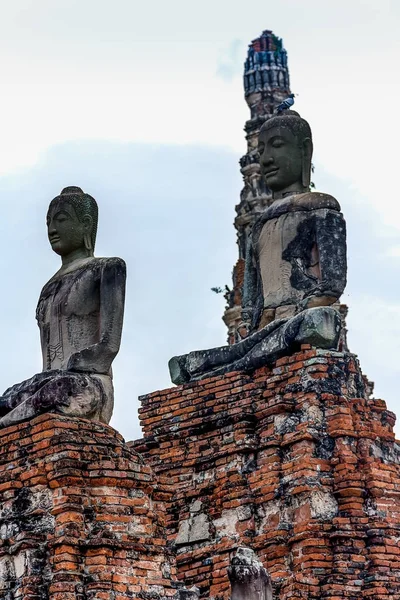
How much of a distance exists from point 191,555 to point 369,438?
6.49 ft

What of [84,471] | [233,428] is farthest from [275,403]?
[84,471]

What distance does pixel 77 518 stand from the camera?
14789mm

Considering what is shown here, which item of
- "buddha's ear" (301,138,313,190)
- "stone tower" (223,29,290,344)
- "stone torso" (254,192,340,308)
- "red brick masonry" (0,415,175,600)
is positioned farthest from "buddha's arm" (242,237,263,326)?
"stone tower" (223,29,290,344)

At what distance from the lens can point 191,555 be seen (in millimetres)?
17406

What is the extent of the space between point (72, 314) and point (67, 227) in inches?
34.5

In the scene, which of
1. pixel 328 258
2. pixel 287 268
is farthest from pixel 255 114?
pixel 328 258

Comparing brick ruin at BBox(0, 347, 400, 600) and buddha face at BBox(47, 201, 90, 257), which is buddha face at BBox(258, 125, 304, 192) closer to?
brick ruin at BBox(0, 347, 400, 600)

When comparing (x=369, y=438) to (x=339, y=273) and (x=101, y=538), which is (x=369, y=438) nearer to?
(x=339, y=273)

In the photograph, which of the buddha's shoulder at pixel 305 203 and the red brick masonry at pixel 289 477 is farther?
the buddha's shoulder at pixel 305 203

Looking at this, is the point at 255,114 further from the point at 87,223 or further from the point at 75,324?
the point at 75,324

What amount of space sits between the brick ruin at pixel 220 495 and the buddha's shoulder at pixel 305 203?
1.72 m

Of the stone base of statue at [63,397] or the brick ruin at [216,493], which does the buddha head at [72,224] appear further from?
the brick ruin at [216,493]

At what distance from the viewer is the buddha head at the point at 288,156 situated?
19.0m

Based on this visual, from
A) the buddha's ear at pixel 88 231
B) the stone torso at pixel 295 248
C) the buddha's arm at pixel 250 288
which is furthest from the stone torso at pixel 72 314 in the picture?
the buddha's arm at pixel 250 288
